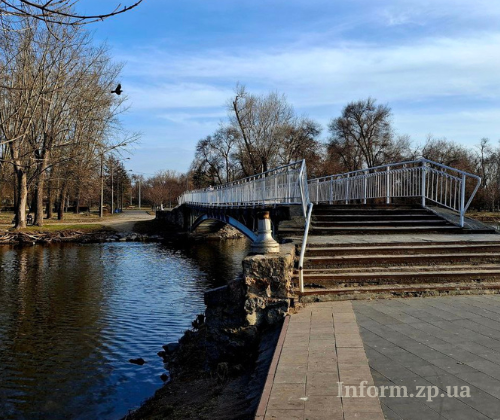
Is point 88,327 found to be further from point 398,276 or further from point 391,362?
point 391,362

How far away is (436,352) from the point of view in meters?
4.43

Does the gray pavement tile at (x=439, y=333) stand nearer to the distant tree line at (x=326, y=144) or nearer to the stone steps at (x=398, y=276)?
the stone steps at (x=398, y=276)

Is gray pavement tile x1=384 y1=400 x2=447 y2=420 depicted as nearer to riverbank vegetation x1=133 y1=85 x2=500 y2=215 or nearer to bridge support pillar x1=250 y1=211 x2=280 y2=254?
bridge support pillar x1=250 y1=211 x2=280 y2=254

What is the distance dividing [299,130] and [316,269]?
40.2 meters

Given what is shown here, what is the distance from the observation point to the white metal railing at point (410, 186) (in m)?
12.2

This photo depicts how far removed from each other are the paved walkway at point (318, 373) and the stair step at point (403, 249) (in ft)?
7.51

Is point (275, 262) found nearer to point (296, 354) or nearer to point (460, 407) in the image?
point (296, 354)

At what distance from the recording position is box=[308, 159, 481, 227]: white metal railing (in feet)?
40.0

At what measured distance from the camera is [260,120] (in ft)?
143

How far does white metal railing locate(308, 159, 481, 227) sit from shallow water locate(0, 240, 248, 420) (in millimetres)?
5807

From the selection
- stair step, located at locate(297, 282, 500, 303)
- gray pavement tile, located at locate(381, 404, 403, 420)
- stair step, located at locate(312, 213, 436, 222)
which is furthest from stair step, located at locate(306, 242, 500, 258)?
gray pavement tile, located at locate(381, 404, 403, 420)

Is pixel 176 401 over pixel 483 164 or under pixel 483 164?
under

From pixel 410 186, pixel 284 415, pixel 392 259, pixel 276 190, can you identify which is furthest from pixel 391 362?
pixel 410 186

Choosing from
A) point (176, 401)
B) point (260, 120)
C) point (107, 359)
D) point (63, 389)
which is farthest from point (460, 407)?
point (260, 120)
